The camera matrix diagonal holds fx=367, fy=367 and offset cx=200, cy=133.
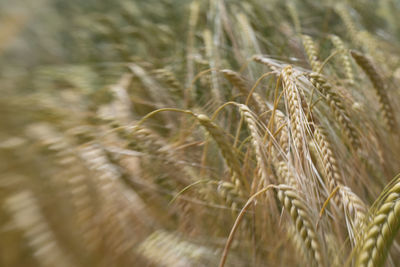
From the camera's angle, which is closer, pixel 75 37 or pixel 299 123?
pixel 299 123

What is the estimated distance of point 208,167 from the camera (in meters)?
0.66

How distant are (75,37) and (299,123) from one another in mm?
1048

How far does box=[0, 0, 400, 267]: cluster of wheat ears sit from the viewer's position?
48 centimetres

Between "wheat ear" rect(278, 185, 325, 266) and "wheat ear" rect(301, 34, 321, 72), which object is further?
"wheat ear" rect(301, 34, 321, 72)

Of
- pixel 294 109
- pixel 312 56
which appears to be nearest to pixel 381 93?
pixel 312 56

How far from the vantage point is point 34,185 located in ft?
1.63

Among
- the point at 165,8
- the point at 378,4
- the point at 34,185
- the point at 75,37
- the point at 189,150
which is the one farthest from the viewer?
the point at 378,4

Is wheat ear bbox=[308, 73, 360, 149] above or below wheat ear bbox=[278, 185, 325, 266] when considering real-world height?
above

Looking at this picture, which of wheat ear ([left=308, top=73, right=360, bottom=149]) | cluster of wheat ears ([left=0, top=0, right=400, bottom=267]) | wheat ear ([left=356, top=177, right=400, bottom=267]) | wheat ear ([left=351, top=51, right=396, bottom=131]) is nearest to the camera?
wheat ear ([left=356, top=177, right=400, bottom=267])

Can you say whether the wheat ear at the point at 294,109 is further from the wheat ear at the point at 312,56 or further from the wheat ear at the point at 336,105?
the wheat ear at the point at 312,56

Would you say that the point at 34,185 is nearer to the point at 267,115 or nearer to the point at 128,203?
the point at 128,203

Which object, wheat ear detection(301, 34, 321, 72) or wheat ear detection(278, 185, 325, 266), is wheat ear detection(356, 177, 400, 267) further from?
wheat ear detection(301, 34, 321, 72)

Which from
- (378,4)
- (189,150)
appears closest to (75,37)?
(189,150)

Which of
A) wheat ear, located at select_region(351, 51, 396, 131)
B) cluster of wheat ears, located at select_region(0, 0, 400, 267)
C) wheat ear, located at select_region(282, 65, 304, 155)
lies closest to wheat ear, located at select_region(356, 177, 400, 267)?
cluster of wheat ears, located at select_region(0, 0, 400, 267)
